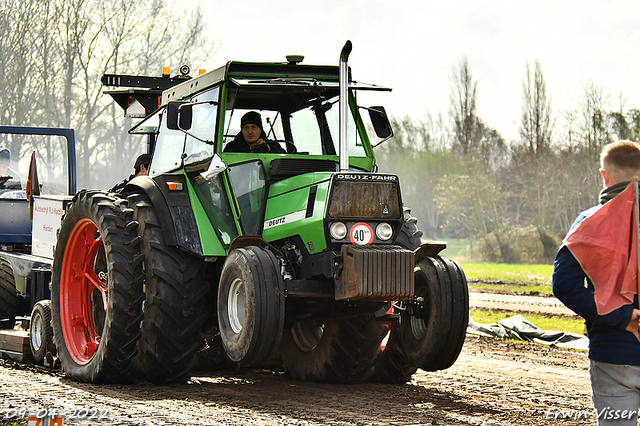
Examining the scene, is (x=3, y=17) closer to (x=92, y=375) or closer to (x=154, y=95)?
(x=154, y=95)

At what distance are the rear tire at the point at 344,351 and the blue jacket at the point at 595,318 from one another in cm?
366

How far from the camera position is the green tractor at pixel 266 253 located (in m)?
6.31

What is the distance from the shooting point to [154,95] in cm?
1009

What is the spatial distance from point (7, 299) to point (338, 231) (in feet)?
17.5

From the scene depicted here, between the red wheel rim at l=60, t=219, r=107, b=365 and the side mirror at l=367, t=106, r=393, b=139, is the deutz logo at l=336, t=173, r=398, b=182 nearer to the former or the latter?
the side mirror at l=367, t=106, r=393, b=139

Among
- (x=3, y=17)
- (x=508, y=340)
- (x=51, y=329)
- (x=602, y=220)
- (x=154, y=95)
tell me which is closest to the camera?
(x=602, y=220)

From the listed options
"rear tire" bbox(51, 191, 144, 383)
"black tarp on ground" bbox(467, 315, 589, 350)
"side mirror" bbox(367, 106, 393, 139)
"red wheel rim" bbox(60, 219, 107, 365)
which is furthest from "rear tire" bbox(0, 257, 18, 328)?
"black tarp on ground" bbox(467, 315, 589, 350)

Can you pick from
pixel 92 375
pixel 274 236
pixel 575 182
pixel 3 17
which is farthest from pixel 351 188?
pixel 575 182

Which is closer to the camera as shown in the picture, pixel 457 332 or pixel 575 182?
pixel 457 332

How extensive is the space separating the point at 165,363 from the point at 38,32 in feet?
104

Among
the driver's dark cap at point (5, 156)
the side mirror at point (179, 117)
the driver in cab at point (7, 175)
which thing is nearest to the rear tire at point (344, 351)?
the side mirror at point (179, 117)

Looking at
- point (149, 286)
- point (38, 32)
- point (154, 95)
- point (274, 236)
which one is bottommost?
point (149, 286)

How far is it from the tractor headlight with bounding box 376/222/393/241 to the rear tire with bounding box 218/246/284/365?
840 millimetres

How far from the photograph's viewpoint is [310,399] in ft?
22.0
